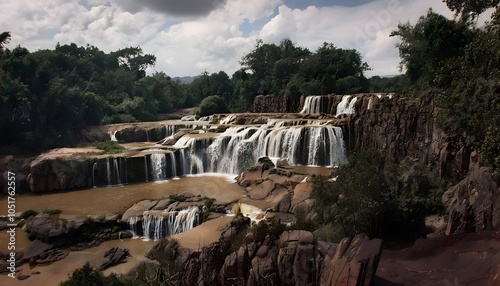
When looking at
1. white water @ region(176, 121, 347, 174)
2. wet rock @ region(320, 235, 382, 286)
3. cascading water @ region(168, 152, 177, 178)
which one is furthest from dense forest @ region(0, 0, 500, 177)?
cascading water @ region(168, 152, 177, 178)

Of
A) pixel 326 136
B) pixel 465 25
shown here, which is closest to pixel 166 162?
pixel 326 136

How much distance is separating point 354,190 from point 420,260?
279 cm

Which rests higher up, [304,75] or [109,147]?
[304,75]

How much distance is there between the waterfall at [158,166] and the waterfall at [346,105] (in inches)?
592

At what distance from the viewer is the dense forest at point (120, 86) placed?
28.3m

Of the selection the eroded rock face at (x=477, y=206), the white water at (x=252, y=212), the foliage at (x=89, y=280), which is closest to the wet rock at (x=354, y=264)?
the eroded rock face at (x=477, y=206)

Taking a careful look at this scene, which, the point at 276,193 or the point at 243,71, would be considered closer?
the point at 276,193

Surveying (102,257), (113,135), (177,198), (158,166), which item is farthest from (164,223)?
(113,135)

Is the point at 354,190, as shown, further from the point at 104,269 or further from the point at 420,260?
the point at 104,269

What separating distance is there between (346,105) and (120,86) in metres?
34.9

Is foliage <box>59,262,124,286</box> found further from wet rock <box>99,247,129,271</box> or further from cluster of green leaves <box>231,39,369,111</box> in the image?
cluster of green leaves <box>231,39,369,111</box>

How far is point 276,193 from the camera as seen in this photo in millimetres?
18438

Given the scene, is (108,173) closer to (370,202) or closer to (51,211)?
(51,211)

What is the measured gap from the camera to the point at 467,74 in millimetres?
14086
